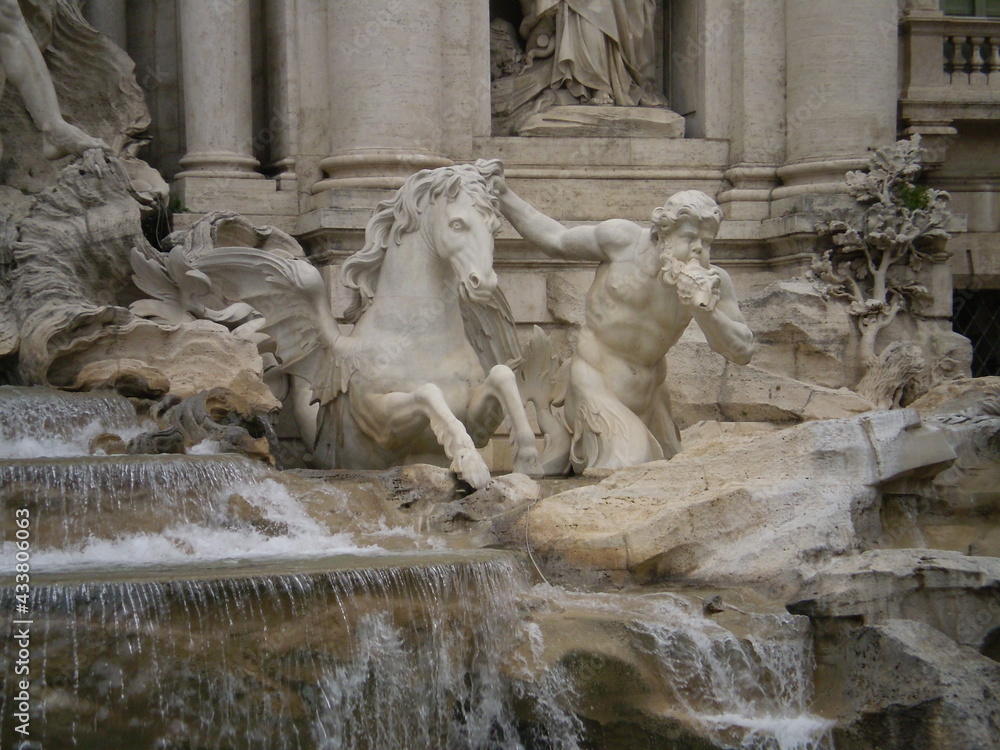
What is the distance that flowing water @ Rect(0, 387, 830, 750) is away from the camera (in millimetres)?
4738

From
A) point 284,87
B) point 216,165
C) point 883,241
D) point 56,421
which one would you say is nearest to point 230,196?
point 216,165

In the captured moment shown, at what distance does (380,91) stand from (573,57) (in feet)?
5.19

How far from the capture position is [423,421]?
7.30 m

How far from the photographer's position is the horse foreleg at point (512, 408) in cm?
710

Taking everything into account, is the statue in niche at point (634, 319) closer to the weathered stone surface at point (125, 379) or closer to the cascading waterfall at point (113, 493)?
the weathered stone surface at point (125, 379)

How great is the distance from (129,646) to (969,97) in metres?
8.42

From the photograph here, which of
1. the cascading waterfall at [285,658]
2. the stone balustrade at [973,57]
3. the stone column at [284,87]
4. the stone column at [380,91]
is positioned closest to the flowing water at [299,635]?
the cascading waterfall at [285,658]

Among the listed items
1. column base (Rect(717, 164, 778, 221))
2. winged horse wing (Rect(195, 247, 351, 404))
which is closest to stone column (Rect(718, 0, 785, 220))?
column base (Rect(717, 164, 778, 221))

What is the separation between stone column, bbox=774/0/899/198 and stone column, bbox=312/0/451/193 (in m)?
2.57

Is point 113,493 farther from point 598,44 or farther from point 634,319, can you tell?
point 598,44

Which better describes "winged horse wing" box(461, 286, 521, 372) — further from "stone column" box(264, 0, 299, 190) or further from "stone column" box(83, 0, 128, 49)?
"stone column" box(83, 0, 128, 49)

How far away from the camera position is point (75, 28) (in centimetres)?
915

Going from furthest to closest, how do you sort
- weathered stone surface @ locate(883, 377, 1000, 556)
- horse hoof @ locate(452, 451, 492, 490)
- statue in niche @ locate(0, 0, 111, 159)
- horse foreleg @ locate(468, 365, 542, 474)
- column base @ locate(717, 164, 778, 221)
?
column base @ locate(717, 164, 778, 221)
statue in niche @ locate(0, 0, 111, 159)
horse foreleg @ locate(468, 365, 542, 474)
horse hoof @ locate(452, 451, 492, 490)
weathered stone surface @ locate(883, 377, 1000, 556)

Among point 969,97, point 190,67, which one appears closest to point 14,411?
point 190,67
